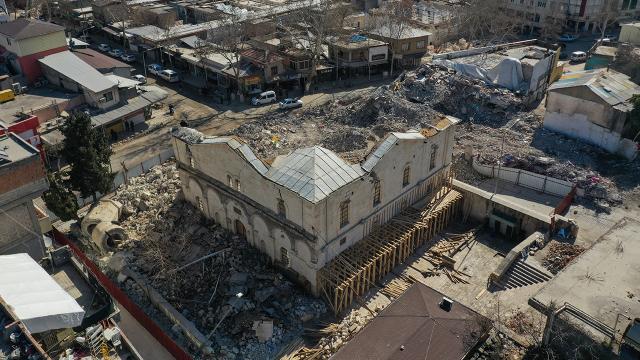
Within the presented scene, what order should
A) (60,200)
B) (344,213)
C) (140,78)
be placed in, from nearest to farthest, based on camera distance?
(344,213) < (60,200) < (140,78)

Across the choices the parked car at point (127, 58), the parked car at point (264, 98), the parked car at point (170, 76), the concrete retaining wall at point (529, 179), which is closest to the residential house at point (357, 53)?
the parked car at point (264, 98)

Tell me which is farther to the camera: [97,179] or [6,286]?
[97,179]

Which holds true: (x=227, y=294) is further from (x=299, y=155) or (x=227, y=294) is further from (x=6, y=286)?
(x=6, y=286)

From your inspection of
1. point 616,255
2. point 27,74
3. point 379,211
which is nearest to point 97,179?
point 379,211

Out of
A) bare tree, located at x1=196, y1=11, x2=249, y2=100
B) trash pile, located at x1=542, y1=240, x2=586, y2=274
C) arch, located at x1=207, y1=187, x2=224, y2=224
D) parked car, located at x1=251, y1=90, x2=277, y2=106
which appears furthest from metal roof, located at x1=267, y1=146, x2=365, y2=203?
bare tree, located at x1=196, y1=11, x2=249, y2=100

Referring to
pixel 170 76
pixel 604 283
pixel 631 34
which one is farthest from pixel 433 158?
pixel 631 34

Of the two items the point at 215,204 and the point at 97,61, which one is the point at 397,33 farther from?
the point at 215,204

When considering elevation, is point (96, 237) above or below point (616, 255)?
below
